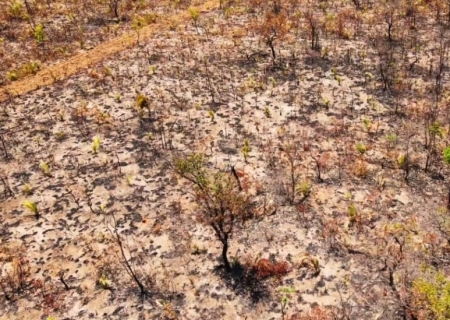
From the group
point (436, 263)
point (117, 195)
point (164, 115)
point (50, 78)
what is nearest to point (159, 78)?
point (164, 115)

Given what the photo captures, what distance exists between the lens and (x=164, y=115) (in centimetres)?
1458

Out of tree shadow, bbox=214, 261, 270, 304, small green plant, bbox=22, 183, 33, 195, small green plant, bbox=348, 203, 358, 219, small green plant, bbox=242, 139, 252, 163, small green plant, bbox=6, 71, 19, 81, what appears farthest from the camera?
small green plant, bbox=6, 71, 19, 81

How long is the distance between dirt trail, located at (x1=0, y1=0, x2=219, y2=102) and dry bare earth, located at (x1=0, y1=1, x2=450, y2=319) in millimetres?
608

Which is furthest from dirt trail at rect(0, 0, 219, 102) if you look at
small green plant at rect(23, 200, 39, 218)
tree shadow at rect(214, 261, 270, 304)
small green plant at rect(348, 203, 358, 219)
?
small green plant at rect(348, 203, 358, 219)

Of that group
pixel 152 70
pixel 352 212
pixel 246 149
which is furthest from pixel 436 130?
pixel 152 70

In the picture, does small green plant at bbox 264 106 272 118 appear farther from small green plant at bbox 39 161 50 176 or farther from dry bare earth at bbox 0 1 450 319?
small green plant at bbox 39 161 50 176

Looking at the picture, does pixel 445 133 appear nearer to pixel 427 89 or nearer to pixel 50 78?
pixel 427 89

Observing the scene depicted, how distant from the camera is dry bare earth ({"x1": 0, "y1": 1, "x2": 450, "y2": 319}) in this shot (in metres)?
8.97

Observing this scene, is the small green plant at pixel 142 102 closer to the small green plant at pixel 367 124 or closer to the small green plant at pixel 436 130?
the small green plant at pixel 367 124

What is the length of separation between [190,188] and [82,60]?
9.73 m

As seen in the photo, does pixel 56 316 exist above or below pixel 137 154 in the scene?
below

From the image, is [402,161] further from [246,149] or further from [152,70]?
[152,70]

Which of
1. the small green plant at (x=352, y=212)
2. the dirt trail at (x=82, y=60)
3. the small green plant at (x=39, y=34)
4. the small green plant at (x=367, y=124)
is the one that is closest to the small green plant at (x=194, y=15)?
the dirt trail at (x=82, y=60)

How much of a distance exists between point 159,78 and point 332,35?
812 cm
